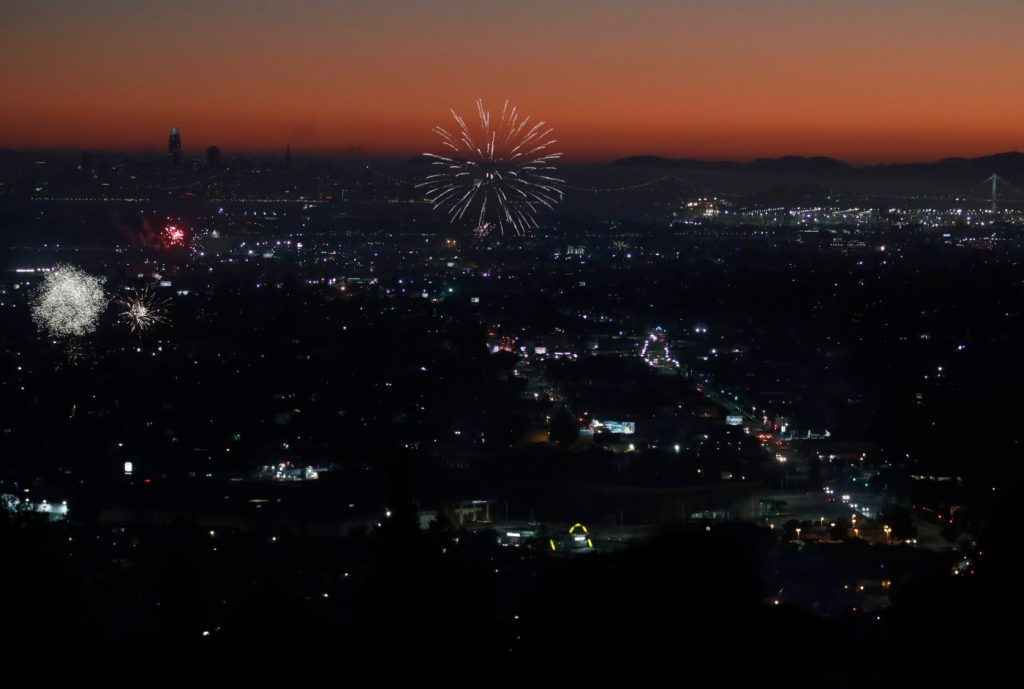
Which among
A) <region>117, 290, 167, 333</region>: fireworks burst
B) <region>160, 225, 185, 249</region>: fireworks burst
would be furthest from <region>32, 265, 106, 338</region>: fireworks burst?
<region>160, 225, 185, 249</region>: fireworks burst

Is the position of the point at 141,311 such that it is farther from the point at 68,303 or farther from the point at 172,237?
the point at 172,237

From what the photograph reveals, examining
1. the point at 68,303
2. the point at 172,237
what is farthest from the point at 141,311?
the point at 172,237

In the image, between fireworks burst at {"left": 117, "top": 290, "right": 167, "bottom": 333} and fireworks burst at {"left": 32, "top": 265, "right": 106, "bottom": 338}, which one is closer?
fireworks burst at {"left": 32, "top": 265, "right": 106, "bottom": 338}

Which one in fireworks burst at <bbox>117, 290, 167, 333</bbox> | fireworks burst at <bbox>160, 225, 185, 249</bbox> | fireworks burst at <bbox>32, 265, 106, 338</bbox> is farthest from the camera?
fireworks burst at <bbox>160, 225, 185, 249</bbox>

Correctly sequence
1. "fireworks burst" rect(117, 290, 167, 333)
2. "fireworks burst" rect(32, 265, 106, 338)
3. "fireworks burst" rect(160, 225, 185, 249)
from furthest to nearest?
1. "fireworks burst" rect(160, 225, 185, 249)
2. "fireworks burst" rect(117, 290, 167, 333)
3. "fireworks burst" rect(32, 265, 106, 338)

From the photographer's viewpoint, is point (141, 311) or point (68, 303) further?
point (68, 303)

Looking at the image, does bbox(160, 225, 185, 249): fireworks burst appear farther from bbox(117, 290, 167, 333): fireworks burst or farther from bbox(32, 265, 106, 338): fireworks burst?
bbox(117, 290, 167, 333): fireworks burst

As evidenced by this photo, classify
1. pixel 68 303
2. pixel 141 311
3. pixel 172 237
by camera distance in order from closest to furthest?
pixel 141 311
pixel 68 303
pixel 172 237

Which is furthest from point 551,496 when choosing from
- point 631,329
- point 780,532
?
point 631,329
